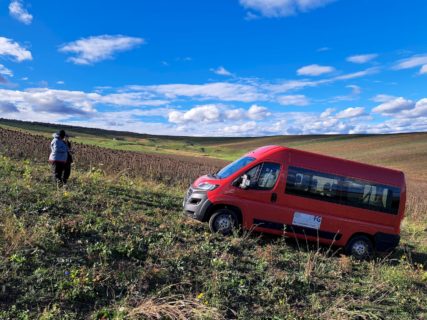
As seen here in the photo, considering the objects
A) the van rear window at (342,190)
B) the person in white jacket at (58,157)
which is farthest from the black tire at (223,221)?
the person in white jacket at (58,157)

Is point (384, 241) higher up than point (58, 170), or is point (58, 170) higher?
point (58, 170)

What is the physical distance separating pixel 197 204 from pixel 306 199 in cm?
276

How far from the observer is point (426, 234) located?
13766mm

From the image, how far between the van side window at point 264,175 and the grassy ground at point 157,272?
4.30 feet

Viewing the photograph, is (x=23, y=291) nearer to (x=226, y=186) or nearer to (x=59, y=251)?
(x=59, y=251)

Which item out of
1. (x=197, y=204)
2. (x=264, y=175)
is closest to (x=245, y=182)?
(x=264, y=175)

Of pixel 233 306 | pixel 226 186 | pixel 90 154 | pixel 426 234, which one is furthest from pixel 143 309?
pixel 90 154

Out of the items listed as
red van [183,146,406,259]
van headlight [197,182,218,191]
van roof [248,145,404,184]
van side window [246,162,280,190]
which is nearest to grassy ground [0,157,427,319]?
red van [183,146,406,259]

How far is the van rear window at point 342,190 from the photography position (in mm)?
9391

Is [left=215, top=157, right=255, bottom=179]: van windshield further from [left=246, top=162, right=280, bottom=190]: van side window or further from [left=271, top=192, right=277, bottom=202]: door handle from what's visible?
[left=271, top=192, right=277, bottom=202]: door handle

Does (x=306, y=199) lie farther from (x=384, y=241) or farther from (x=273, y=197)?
(x=384, y=241)

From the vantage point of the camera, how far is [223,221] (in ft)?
29.5

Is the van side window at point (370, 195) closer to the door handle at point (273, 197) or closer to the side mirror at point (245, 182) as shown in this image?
the door handle at point (273, 197)

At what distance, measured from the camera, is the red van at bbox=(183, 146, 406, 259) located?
906 centimetres
